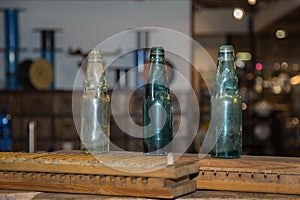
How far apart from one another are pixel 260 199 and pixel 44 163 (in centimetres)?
56

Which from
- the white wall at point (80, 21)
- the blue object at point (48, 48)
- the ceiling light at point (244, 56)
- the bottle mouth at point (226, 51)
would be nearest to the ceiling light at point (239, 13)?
the white wall at point (80, 21)

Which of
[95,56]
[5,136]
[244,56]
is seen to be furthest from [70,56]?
[95,56]

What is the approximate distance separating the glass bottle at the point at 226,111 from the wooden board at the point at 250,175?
0.25ft

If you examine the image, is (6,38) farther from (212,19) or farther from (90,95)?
(90,95)

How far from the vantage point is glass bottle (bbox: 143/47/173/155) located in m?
1.69

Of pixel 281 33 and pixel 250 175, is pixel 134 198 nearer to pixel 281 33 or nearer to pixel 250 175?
pixel 250 175

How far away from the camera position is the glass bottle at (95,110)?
5.57 ft

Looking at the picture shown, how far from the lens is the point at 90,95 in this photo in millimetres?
1707

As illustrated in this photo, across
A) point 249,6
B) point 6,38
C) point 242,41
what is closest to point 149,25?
point 6,38

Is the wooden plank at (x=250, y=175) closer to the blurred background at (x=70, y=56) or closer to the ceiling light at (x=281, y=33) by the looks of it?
the blurred background at (x=70, y=56)

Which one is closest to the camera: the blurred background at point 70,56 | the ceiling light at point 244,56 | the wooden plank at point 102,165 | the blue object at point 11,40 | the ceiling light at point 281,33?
the wooden plank at point 102,165

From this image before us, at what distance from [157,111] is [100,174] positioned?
0.26 meters

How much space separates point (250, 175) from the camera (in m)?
1.54

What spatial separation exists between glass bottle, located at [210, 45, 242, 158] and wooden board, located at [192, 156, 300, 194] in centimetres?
8
